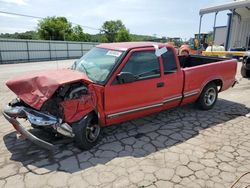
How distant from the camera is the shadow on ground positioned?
351cm

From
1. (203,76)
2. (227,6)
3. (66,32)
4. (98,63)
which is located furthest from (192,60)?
(66,32)

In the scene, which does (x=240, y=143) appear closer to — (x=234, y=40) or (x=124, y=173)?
(x=124, y=173)

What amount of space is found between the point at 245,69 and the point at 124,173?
9.33 m

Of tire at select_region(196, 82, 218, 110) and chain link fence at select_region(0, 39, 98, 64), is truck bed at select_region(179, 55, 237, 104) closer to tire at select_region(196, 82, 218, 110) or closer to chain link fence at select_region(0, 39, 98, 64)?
tire at select_region(196, 82, 218, 110)

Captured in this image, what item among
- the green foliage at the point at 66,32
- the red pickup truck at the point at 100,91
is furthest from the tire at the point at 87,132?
the green foliage at the point at 66,32

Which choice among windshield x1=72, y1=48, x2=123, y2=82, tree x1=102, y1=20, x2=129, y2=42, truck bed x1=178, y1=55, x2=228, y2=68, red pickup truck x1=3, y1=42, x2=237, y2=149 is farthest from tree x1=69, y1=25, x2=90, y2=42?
red pickup truck x1=3, y1=42, x2=237, y2=149

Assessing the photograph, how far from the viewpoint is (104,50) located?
4629mm

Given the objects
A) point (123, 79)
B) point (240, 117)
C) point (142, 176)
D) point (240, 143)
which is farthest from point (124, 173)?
point (240, 117)

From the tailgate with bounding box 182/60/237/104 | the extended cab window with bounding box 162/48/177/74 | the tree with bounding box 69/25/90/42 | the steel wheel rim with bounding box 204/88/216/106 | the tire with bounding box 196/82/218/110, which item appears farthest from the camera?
the tree with bounding box 69/25/90/42

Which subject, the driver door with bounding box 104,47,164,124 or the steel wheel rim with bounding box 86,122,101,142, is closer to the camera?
the steel wheel rim with bounding box 86,122,101,142

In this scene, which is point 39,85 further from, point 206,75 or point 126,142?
point 206,75

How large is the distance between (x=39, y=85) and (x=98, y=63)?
128 cm

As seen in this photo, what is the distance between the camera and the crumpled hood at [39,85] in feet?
11.0

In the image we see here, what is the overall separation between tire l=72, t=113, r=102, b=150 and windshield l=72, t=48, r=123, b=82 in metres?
0.76
